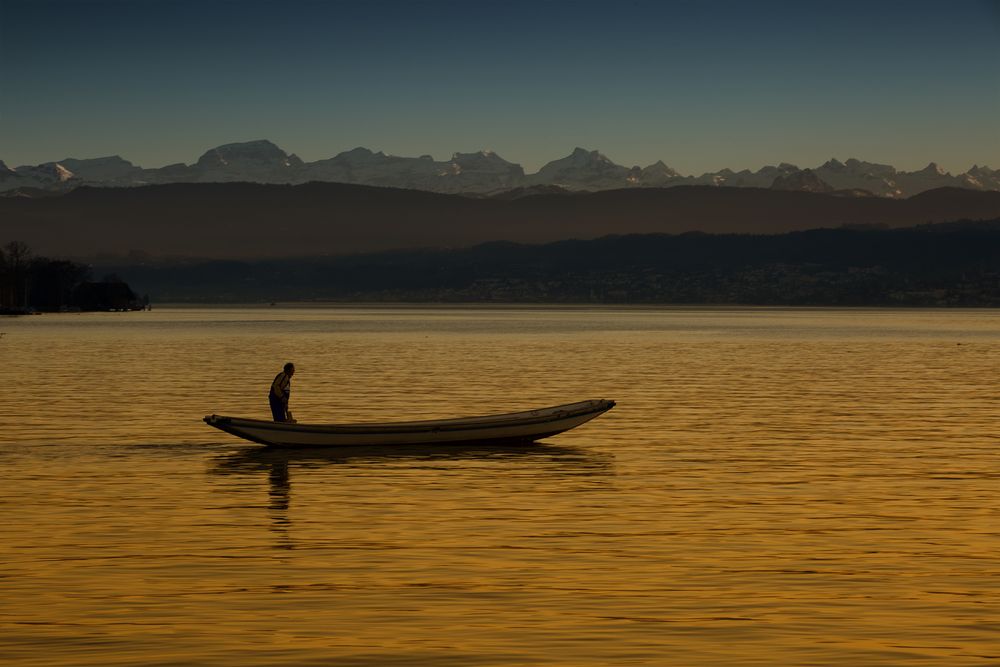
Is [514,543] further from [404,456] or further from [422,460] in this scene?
[404,456]

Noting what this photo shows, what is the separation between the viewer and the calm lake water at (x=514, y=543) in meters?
22.0

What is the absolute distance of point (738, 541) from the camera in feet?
104

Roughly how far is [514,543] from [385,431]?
21106 mm

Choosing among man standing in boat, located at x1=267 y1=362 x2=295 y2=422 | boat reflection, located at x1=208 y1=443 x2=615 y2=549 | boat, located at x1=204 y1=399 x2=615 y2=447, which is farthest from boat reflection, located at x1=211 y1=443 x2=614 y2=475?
man standing in boat, located at x1=267 y1=362 x2=295 y2=422

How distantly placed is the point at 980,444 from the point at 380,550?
33.6 meters

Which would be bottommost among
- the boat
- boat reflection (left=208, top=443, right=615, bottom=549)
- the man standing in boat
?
boat reflection (left=208, top=443, right=615, bottom=549)

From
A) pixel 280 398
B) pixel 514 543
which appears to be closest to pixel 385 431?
pixel 280 398

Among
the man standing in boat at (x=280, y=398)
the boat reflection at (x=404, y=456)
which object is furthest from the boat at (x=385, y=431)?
the man standing in boat at (x=280, y=398)

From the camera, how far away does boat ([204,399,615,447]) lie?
51594mm

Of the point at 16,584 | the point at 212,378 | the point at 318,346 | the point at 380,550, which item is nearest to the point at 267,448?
the point at 380,550

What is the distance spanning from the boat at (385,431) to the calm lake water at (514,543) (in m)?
1.01

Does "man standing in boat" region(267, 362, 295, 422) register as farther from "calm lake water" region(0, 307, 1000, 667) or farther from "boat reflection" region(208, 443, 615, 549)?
"calm lake water" region(0, 307, 1000, 667)

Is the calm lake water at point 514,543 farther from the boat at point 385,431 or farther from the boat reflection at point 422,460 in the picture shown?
the boat at point 385,431

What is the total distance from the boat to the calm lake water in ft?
3.32
